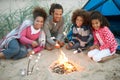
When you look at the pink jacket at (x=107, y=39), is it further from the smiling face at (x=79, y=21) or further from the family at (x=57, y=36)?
the smiling face at (x=79, y=21)

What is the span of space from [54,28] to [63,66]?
0.90m

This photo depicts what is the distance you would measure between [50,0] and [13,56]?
3243 mm

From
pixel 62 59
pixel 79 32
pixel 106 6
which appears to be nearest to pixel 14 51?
pixel 62 59

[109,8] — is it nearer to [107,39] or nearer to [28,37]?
[107,39]

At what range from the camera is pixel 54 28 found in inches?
178

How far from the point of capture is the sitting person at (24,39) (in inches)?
160

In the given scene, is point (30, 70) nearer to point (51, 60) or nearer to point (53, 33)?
point (51, 60)

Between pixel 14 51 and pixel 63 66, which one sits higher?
pixel 14 51

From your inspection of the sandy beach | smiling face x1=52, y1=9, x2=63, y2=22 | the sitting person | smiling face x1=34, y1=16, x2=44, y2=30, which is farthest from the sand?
smiling face x1=52, y1=9, x2=63, y2=22

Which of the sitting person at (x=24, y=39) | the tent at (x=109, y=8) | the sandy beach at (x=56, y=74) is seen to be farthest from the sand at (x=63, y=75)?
the tent at (x=109, y=8)

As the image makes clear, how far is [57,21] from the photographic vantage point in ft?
14.6

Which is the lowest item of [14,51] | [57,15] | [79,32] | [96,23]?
[14,51]

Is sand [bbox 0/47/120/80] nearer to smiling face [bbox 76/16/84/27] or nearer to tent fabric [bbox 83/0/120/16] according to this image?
smiling face [bbox 76/16/84/27]

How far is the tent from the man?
26.6 inches
